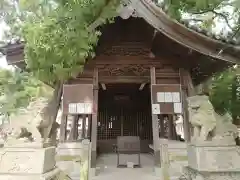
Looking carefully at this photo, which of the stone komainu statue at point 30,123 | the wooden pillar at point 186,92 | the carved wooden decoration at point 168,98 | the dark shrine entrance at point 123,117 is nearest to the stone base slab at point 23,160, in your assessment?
the stone komainu statue at point 30,123

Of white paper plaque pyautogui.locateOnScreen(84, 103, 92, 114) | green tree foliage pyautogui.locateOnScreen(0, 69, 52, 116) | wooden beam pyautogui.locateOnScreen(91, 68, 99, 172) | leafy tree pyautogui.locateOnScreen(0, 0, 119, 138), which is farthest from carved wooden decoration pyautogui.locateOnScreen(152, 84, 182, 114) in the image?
green tree foliage pyautogui.locateOnScreen(0, 69, 52, 116)

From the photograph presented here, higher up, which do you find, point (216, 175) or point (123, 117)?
point (123, 117)

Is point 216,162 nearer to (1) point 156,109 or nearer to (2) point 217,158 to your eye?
(2) point 217,158

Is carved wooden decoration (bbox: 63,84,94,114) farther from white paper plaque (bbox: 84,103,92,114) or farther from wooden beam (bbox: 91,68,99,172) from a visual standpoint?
wooden beam (bbox: 91,68,99,172)

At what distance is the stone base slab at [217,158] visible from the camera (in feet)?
13.7

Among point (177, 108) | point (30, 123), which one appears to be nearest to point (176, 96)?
point (177, 108)

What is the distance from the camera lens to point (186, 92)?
7.07 metres

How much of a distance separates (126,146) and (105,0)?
6195 mm

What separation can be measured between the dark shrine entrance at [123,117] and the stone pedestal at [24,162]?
7.93 meters

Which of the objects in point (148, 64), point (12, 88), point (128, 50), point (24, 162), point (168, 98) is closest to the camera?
point (24, 162)

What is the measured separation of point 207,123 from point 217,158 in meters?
0.72

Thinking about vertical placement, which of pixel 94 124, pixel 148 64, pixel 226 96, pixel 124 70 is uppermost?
pixel 148 64

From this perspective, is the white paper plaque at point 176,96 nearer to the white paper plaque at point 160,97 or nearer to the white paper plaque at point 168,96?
the white paper plaque at point 168,96

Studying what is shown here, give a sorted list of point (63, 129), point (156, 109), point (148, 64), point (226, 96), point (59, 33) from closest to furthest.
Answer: point (59, 33)
point (226, 96)
point (156, 109)
point (63, 129)
point (148, 64)
